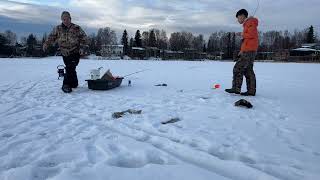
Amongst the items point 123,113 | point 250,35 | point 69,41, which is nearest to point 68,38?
point 69,41

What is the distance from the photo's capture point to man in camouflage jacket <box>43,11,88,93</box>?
27.1 ft

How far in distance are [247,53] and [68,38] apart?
4195 millimetres

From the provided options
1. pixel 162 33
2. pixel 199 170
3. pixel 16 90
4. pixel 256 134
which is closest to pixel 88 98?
pixel 16 90

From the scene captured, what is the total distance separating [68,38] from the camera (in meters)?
8.27

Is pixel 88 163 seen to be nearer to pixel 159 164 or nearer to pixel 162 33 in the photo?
pixel 159 164

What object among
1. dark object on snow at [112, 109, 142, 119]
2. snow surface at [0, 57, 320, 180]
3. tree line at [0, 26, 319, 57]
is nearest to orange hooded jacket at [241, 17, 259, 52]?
snow surface at [0, 57, 320, 180]

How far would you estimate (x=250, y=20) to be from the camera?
23.8 feet

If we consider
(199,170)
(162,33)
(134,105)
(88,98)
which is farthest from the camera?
(162,33)

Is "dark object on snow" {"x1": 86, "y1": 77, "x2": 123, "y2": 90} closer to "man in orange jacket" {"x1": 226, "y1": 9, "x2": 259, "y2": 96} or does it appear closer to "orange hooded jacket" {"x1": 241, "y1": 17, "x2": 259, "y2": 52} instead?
"man in orange jacket" {"x1": 226, "y1": 9, "x2": 259, "y2": 96}

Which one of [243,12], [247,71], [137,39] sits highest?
[137,39]

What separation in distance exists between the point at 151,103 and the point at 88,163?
323cm

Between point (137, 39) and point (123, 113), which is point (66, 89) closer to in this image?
point (123, 113)

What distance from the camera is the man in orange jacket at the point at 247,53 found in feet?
24.0

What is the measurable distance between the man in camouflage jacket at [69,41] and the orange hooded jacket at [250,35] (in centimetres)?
379
